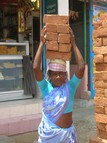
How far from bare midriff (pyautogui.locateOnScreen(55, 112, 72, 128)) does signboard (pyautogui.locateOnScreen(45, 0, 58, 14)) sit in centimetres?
453

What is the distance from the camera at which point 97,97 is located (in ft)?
14.6

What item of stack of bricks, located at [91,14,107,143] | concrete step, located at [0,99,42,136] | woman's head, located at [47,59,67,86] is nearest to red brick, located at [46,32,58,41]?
woman's head, located at [47,59,67,86]

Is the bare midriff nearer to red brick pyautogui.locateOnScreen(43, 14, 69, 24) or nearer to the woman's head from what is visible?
the woman's head

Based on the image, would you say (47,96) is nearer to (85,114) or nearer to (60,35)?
(60,35)

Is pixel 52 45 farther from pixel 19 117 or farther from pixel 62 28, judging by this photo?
pixel 19 117

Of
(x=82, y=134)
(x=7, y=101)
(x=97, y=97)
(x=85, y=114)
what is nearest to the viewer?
(x=97, y=97)

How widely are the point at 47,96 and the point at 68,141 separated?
477 millimetres

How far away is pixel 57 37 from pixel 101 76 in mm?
1313

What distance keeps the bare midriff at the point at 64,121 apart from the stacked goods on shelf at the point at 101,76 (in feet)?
4.16

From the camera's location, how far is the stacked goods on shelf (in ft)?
14.2

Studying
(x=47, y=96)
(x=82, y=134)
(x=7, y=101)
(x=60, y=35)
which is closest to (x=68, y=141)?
(x=47, y=96)

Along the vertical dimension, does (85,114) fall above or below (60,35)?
below

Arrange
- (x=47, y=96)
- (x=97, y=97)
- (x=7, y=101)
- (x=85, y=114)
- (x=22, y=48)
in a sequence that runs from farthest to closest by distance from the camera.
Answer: (x=85, y=114)
(x=22, y=48)
(x=7, y=101)
(x=97, y=97)
(x=47, y=96)

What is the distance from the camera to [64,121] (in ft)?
10.2
